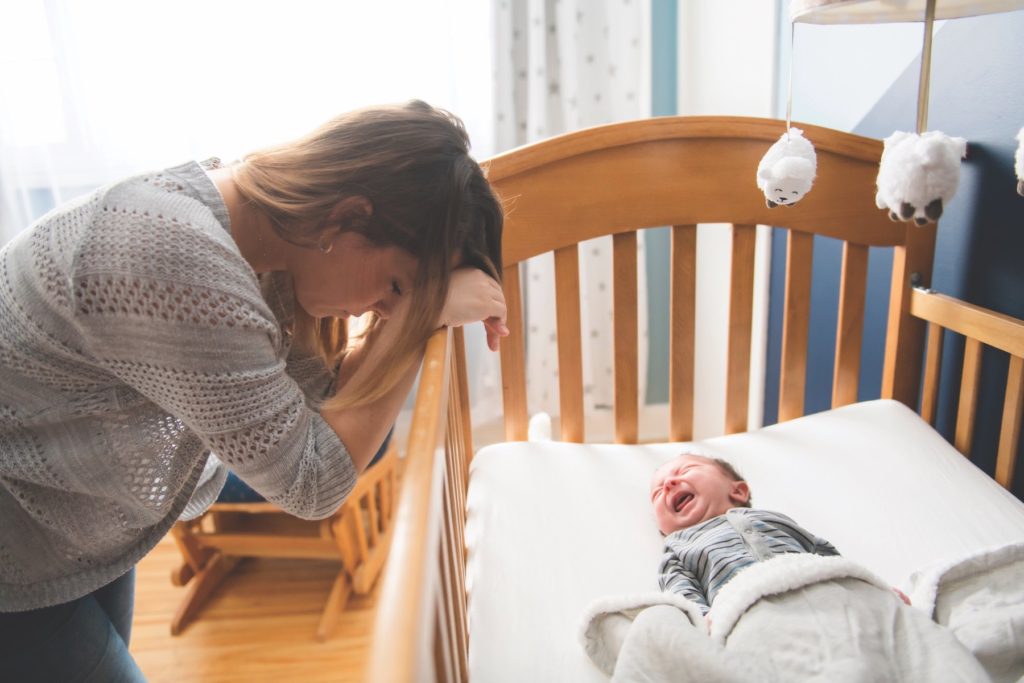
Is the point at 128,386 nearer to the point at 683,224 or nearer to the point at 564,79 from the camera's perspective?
the point at 683,224

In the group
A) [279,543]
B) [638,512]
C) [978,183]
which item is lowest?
[279,543]

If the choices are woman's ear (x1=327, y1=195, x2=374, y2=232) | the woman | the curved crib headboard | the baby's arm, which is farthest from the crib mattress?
woman's ear (x1=327, y1=195, x2=374, y2=232)

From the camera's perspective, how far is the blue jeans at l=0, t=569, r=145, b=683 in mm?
754

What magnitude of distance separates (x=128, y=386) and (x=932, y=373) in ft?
4.19

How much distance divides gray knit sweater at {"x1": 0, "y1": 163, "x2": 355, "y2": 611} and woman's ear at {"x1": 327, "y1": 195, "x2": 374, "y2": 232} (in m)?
0.11

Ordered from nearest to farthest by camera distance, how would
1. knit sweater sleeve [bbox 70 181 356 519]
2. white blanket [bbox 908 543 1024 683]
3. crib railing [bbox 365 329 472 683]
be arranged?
1. crib railing [bbox 365 329 472 683]
2. knit sweater sleeve [bbox 70 181 356 519]
3. white blanket [bbox 908 543 1024 683]

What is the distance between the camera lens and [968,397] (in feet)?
3.76

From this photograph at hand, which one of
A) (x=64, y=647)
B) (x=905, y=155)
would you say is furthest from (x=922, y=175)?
(x=64, y=647)

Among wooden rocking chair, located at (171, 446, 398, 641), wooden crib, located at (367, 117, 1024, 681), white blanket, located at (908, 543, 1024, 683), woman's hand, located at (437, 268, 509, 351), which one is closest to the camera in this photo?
white blanket, located at (908, 543, 1024, 683)

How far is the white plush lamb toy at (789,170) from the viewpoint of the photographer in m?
1.05

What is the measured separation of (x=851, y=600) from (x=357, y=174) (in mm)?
682

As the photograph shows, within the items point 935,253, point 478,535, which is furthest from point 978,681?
point 935,253

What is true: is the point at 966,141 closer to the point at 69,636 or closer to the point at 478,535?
the point at 478,535

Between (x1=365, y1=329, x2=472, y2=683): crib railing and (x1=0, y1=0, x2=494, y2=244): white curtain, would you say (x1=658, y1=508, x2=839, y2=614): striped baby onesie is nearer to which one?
(x1=365, y1=329, x2=472, y2=683): crib railing
